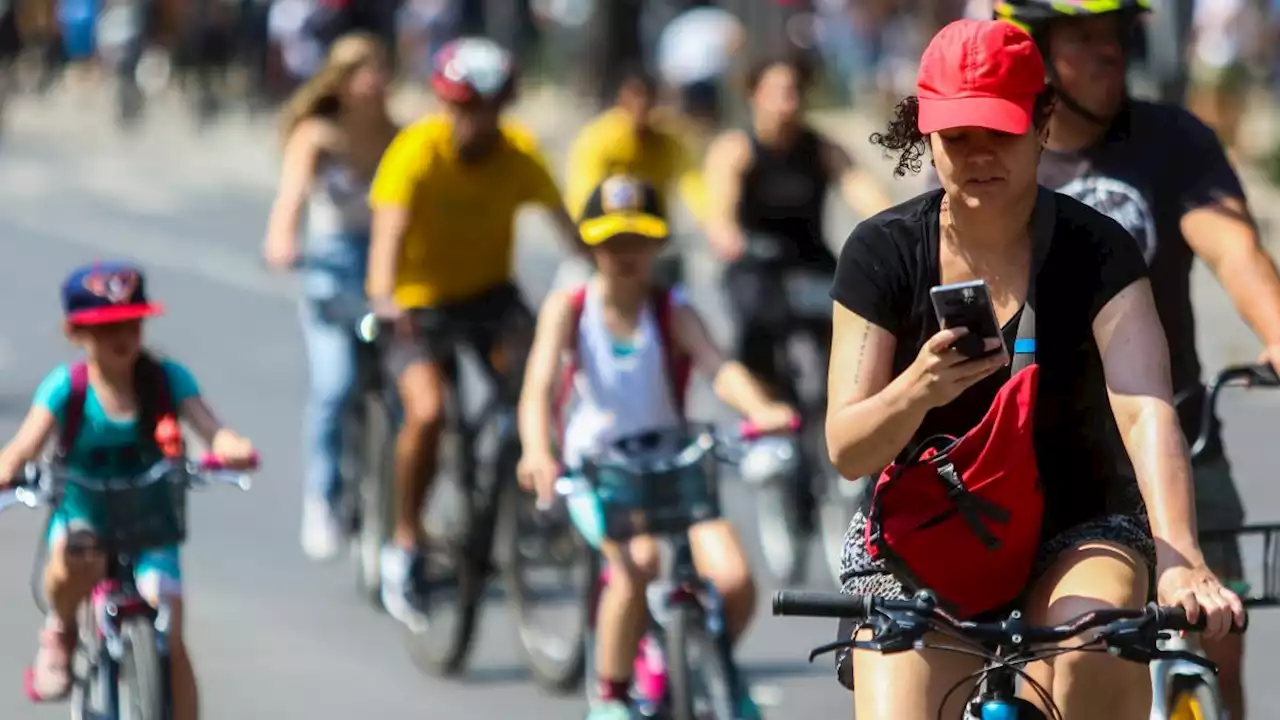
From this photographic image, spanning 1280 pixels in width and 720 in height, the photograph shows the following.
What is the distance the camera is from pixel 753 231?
11406 millimetres

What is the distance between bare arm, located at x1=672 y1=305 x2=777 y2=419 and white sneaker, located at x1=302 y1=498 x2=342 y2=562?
3.57 m

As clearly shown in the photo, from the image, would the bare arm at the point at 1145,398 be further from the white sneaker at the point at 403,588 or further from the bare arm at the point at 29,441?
the white sneaker at the point at 403,588

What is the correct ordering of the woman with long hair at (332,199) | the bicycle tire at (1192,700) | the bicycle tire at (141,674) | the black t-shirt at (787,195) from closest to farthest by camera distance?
the bicycle tire at (1192,700)
the bicycle tire at (141,674)
the woman with long hair at (332,199)
the black t-shirt at (787,195)

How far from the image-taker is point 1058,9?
5941mm

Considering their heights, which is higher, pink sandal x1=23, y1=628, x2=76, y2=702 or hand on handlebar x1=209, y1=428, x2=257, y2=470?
hand on handlebar x1=209, y1=428, x2=257, y2=470

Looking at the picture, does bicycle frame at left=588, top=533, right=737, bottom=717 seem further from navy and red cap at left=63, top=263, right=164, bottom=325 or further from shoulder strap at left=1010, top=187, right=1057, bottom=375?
shoulder strap at left=1010, top=187, right=1057, bottom=375

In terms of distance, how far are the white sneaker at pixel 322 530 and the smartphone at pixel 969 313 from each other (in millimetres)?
7430

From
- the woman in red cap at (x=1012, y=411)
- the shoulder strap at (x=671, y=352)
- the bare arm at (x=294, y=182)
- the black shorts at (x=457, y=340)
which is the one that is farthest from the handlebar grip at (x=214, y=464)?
the bare arm at (x=294, y=182)

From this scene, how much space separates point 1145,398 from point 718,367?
3391 mm

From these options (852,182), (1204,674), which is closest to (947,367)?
(1204,674)

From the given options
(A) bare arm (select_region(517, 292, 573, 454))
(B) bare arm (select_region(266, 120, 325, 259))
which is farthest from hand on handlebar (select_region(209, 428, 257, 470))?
(B) bare arm (select_region(266, 120, 325, 259))

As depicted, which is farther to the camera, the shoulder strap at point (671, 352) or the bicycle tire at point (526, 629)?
the bicycle tire at point (526, 629)

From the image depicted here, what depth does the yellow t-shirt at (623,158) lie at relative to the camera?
1277 centimetres

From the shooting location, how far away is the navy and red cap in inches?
286
